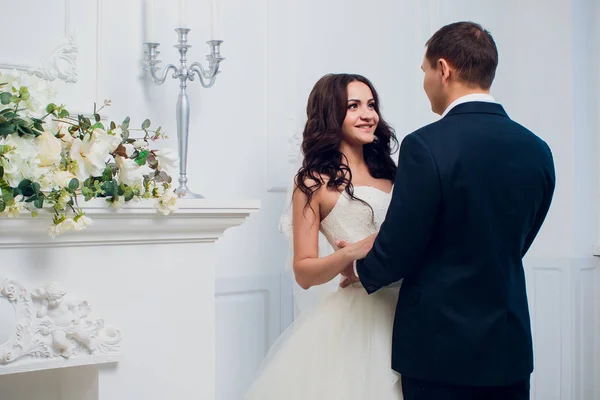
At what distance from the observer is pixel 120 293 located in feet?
7.14

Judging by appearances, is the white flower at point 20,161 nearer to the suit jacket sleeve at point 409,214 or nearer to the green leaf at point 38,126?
the green leaf at point 38,126

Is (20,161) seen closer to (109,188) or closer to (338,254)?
(109,188)

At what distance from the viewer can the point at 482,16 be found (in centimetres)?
412

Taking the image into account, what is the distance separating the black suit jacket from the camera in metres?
2.00

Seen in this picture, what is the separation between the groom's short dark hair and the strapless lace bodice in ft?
1.73

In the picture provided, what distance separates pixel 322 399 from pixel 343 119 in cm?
92

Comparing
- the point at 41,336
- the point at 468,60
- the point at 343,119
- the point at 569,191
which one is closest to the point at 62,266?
the point at 41,336

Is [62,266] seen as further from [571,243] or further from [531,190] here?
[571,243]

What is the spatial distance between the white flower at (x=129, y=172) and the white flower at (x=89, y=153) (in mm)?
78

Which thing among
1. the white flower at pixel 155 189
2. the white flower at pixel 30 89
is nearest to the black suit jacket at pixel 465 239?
the white flower at pixel 155 189

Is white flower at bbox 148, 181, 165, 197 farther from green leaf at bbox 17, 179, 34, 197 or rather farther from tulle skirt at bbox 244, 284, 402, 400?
tulle skirt at bbox 244, 284, 402, 400

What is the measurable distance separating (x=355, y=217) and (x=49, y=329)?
0.99 metres

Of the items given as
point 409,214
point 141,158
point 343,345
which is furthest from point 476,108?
point 141,158

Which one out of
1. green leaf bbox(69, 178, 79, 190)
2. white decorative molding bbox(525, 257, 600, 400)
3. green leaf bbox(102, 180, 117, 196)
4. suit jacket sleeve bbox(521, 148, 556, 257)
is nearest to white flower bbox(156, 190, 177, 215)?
green leaf bbox(102, 180, 117, 196)
